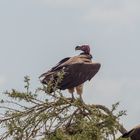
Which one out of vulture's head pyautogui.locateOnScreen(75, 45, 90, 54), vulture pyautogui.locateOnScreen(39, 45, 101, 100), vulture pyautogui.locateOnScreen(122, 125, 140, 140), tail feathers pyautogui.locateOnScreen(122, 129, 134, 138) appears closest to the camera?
tail feathers pyautogui.locateOnScreen(122, 129, 134, 138)

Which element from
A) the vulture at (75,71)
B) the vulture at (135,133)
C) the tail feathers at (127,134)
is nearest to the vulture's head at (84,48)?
the vulture at (75,71)

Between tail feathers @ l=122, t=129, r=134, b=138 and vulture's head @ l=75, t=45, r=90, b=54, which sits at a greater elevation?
vulture's head @ l=75, t=45, r=90, b=54

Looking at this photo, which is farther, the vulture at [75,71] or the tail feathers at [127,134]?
the vulture at [75,71]

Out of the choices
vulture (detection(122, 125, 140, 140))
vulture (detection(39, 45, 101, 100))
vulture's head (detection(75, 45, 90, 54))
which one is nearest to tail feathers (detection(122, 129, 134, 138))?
vulture (detection(122, 125, 140, 140))

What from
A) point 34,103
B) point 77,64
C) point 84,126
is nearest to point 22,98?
point 34,103

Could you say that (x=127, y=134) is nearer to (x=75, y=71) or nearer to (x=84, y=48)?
(x=75, y=71)

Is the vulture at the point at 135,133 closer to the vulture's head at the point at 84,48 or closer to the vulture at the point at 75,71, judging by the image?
the vulture at the point at 75,71

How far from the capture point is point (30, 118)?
905cm

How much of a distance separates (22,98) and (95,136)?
1461mm

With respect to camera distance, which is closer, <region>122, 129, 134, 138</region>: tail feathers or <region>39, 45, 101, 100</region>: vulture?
<region>122, 129, 134, 138</region>: tail feathers

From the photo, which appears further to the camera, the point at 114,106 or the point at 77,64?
the point at 77,64

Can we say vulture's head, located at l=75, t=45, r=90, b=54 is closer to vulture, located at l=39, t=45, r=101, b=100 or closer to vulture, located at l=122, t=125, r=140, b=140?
vulture, located at l=39, t=45, r=101, b=100

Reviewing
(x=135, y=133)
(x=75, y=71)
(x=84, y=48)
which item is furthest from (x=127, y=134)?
(x=84, y=48)

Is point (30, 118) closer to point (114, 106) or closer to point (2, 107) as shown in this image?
point (2, 107)
